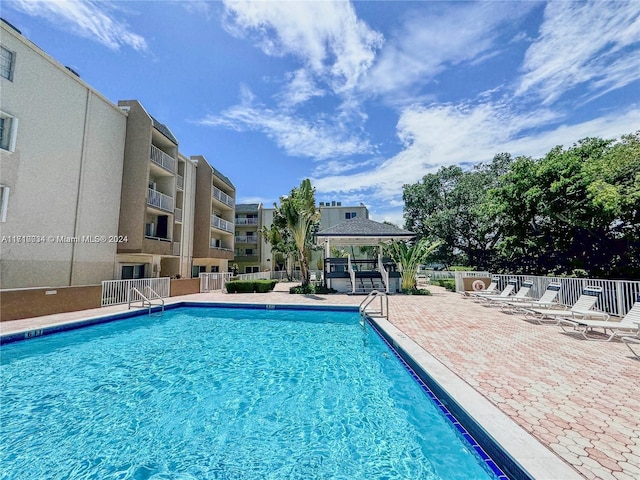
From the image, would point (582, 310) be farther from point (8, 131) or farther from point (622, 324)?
point (8, 131)

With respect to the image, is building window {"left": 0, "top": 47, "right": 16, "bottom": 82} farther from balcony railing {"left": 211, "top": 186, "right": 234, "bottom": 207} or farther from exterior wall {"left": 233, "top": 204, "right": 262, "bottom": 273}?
exterior wall {"left": 233, "top": 204, "right": 262, "bottom": 273}

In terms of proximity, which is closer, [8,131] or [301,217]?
[8,131]

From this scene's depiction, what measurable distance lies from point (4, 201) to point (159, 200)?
8.47 meters

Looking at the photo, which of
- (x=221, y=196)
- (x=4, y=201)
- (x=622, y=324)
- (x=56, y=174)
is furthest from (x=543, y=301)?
(x=221, y=196)

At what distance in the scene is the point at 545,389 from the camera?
4.26m

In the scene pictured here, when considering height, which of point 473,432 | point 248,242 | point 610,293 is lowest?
point 473,432

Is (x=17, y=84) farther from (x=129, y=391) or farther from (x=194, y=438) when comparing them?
(x=194, y=438)

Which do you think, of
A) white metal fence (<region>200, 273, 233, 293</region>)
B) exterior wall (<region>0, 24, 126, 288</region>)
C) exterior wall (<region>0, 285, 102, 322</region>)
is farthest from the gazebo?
exterior wall (<region>0, 24, 126, 288</region>)

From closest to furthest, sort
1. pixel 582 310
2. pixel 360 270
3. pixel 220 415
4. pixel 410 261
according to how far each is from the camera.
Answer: pixel 220 415 → pixel 582 310 → pixel 410 261 → pixel 360 270

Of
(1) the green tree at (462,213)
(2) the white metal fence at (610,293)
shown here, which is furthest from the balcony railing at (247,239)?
(2) the white metal fence at (610,293)

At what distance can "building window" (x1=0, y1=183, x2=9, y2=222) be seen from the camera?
11555 millimetres

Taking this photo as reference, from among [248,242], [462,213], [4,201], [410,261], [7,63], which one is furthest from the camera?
[248,242]

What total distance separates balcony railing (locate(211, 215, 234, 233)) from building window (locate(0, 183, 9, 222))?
617 inches

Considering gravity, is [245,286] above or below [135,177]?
below
